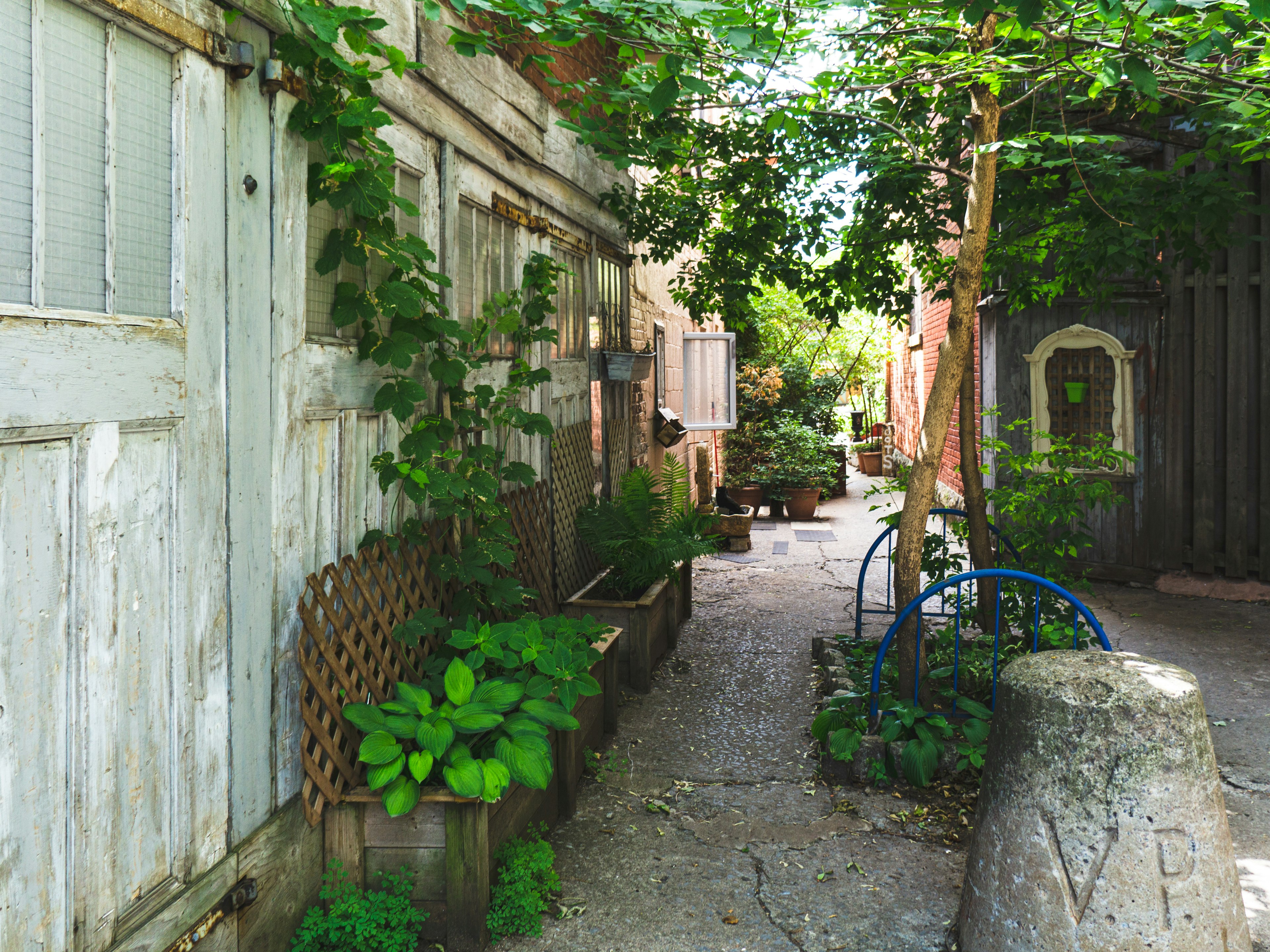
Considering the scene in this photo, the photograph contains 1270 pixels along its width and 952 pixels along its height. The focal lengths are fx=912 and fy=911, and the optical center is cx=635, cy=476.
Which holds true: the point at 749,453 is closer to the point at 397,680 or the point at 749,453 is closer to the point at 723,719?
the point at 723,719

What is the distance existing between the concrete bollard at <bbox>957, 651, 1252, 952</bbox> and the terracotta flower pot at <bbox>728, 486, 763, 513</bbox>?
9.48 m

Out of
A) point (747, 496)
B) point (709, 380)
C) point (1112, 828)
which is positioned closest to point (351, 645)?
point (1112, 828)

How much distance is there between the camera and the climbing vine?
264cm

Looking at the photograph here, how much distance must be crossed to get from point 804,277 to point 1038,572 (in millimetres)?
2678

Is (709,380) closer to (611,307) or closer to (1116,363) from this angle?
(611,307)

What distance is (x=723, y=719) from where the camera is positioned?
4848 mm

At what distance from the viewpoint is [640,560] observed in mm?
5539

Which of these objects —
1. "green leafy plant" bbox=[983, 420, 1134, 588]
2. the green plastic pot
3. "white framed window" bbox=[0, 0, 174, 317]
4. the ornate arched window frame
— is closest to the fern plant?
"green leafy plant" bbox=[983, 420, 1134, 588]

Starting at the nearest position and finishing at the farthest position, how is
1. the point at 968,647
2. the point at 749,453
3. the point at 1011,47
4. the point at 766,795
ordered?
the point at 766,795 < the point at 1011,47 < the point at 968,647 < the point at 749,453

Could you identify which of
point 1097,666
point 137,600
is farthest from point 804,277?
point 137,600

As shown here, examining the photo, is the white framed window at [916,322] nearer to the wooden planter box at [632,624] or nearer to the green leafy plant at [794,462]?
the green leafy plant at [794,462]

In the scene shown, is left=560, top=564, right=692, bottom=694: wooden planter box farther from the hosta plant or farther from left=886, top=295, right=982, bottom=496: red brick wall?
left=886, top=295, right=982, bottom=496: red brick wall

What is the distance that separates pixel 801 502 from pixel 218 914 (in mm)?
10349

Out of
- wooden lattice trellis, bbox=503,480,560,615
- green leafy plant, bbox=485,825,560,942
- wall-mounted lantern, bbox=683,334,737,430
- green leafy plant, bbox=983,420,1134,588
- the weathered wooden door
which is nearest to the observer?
the weathered wooden door
